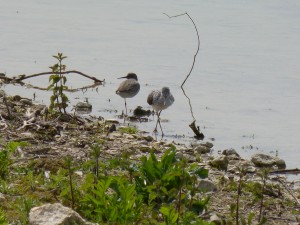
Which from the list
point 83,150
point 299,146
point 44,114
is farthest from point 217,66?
point 83,150

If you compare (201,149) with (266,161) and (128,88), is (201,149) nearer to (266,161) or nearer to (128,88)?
(266,161)

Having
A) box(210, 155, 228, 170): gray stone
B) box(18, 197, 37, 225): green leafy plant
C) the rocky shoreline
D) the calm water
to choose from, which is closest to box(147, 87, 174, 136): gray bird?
the calm water

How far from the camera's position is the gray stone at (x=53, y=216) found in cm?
597

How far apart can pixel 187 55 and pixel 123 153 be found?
11.0m

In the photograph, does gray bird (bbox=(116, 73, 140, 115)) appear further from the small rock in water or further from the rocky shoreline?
the rocky shoreline

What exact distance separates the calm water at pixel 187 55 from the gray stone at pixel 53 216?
5144 mm

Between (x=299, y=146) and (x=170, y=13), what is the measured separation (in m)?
10.8

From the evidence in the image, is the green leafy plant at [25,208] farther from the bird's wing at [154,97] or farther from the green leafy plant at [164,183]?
the bird's wing at [154,97]

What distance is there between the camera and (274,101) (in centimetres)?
1417

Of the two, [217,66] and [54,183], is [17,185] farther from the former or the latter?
[217,66]

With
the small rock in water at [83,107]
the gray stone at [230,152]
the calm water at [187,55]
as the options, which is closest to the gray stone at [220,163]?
the gray stone at [230,152]

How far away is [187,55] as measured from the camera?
696 inches

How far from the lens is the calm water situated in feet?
42.4

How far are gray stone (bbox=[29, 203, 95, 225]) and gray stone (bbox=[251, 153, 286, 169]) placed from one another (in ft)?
14.8
